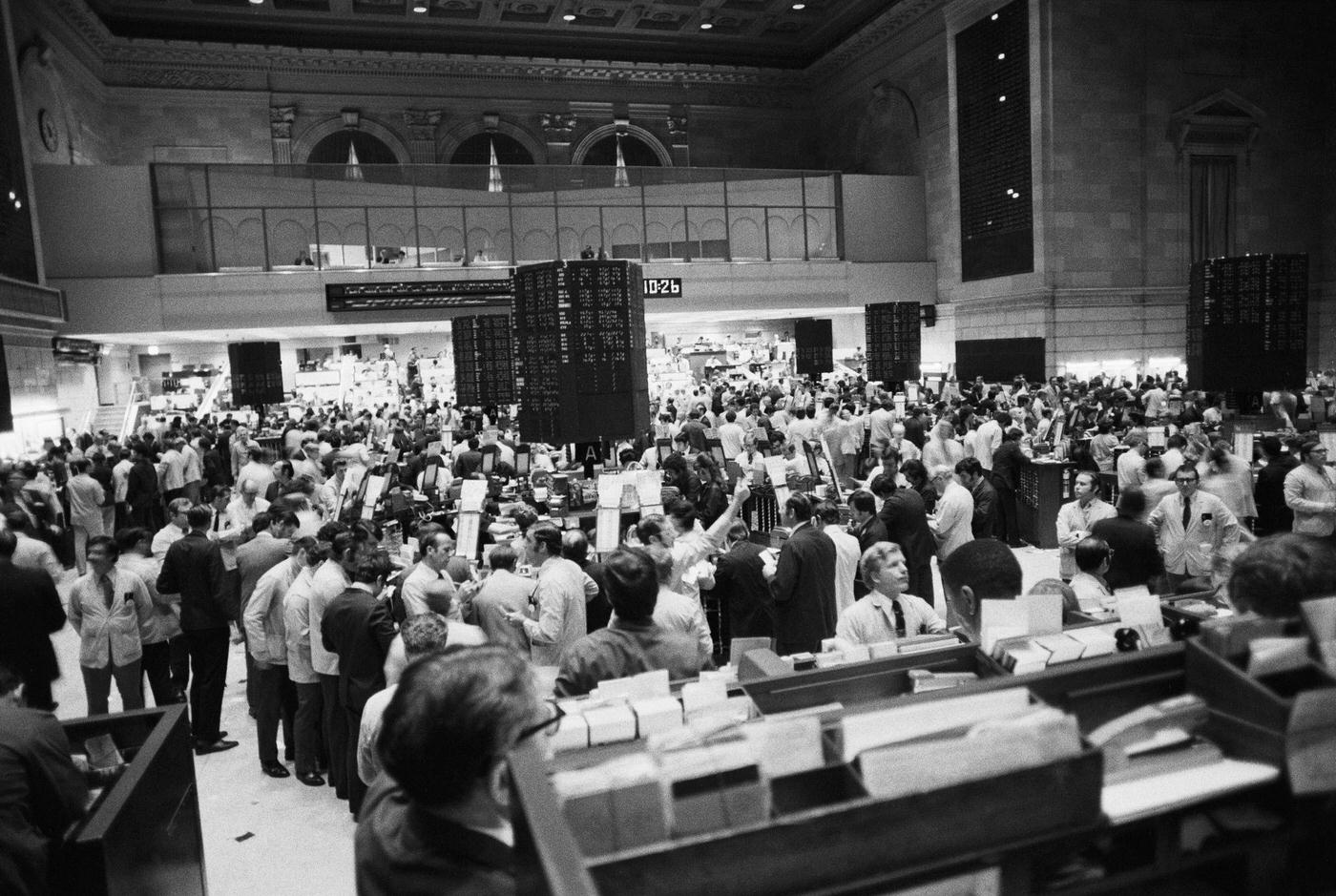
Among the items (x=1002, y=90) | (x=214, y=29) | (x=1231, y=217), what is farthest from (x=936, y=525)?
(x=214, y=29)

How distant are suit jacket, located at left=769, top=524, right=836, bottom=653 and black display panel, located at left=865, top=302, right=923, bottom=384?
13.4 metres

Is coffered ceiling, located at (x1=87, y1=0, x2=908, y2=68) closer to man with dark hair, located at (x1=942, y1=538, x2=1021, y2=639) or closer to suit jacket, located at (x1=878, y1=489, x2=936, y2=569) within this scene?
suit jacket, located at (x1=878, y1=489, x2=936, y2=569)

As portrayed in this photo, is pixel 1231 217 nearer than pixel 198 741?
No

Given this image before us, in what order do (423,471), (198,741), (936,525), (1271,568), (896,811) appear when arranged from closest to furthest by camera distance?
(896,811) < (1271,568) < (198,741) < (936,525) < (423,471)

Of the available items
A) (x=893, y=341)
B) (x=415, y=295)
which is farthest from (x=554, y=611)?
(x=415, y=295)

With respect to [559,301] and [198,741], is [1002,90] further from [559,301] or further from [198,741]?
[198,741]

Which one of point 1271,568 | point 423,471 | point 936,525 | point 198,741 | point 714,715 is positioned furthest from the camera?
point 423,471

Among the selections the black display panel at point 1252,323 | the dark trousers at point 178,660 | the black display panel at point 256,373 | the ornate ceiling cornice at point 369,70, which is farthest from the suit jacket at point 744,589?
the ornate ceiling cornice at point 369,70

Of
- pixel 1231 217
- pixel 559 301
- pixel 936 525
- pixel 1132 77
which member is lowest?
pixel 936 525

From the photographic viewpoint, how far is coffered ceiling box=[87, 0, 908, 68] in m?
24.3

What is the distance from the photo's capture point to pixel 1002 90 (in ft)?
66.4

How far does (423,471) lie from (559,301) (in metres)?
3.08

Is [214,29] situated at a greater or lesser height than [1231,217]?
greater

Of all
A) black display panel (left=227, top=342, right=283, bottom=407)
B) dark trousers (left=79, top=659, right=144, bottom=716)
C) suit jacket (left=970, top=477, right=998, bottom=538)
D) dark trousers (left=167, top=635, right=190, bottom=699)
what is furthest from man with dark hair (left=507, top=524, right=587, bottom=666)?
black display panel (left=227, top=342, right=283, bottom=407)
